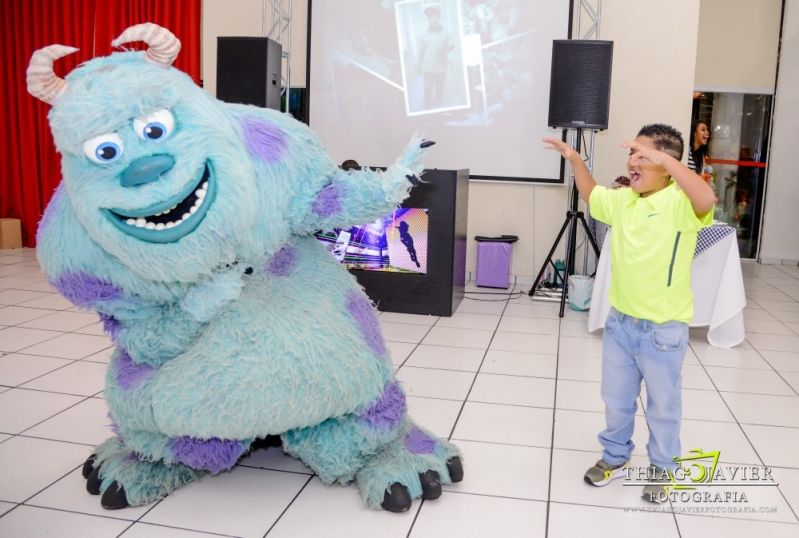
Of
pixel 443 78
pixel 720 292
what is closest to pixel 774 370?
pixel 720 292

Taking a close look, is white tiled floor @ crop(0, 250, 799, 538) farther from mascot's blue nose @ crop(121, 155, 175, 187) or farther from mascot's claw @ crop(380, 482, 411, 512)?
mascot's blue nose @ crop(121, 155, 175, 187)

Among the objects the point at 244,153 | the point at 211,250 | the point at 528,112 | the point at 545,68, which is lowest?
the point at 211,250

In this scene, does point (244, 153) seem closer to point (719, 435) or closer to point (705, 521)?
point (705, 521)

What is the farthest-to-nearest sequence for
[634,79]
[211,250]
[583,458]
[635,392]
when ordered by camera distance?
[634,79] → [583,458] → [635,392] → [211,250]

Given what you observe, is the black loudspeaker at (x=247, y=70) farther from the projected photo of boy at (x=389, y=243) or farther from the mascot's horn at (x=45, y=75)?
the mascot's horn at (x=45, y=75)

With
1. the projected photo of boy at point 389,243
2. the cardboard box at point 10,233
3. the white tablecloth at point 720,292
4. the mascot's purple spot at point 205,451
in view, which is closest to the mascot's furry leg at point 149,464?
the mascot's purple spot at point 205,451

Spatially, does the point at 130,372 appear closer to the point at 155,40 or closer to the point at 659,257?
the point at 155,40

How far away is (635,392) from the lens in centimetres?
211

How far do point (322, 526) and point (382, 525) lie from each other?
0.52 ft

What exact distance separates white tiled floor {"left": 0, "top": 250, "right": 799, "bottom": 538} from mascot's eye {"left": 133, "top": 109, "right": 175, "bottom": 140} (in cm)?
100

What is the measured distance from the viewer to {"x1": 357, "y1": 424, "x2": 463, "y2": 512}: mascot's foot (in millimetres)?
1909

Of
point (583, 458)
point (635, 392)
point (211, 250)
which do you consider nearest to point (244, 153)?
point (211, 250)

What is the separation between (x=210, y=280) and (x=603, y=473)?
51.2 inches

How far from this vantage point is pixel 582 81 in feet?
14.8
